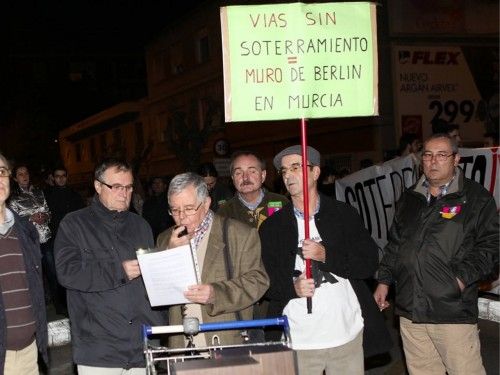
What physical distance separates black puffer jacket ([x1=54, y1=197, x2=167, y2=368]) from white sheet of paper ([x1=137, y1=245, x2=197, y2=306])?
38 centimetres

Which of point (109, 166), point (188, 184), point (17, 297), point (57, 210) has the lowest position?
point (17, 297)

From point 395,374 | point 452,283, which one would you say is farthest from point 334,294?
point 395,374

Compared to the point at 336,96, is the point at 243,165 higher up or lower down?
lower down

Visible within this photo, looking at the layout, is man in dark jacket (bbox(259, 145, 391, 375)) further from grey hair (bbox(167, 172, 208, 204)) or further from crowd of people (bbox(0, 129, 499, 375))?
grey hair (bbox(167, 172, 208, 204))

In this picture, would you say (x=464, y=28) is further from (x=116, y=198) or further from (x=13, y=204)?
(x=116, y=198)

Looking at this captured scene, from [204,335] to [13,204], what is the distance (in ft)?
20.9

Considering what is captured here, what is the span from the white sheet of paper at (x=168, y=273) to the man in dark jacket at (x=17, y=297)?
0.96m

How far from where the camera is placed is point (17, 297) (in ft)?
14.8

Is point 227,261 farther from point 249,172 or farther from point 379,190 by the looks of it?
point 379,190

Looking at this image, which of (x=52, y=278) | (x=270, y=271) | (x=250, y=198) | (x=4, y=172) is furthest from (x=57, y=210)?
(x=270, y=271)

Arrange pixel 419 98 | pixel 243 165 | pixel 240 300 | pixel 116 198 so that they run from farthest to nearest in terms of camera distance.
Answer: pixel 419 98 → pixel 243 165 → pixel 116 198 → pixel 240 300

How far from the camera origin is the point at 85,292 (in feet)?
14.7

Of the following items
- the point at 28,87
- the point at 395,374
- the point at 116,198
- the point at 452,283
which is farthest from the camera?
the point at 28,87

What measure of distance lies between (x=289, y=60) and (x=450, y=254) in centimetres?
175
